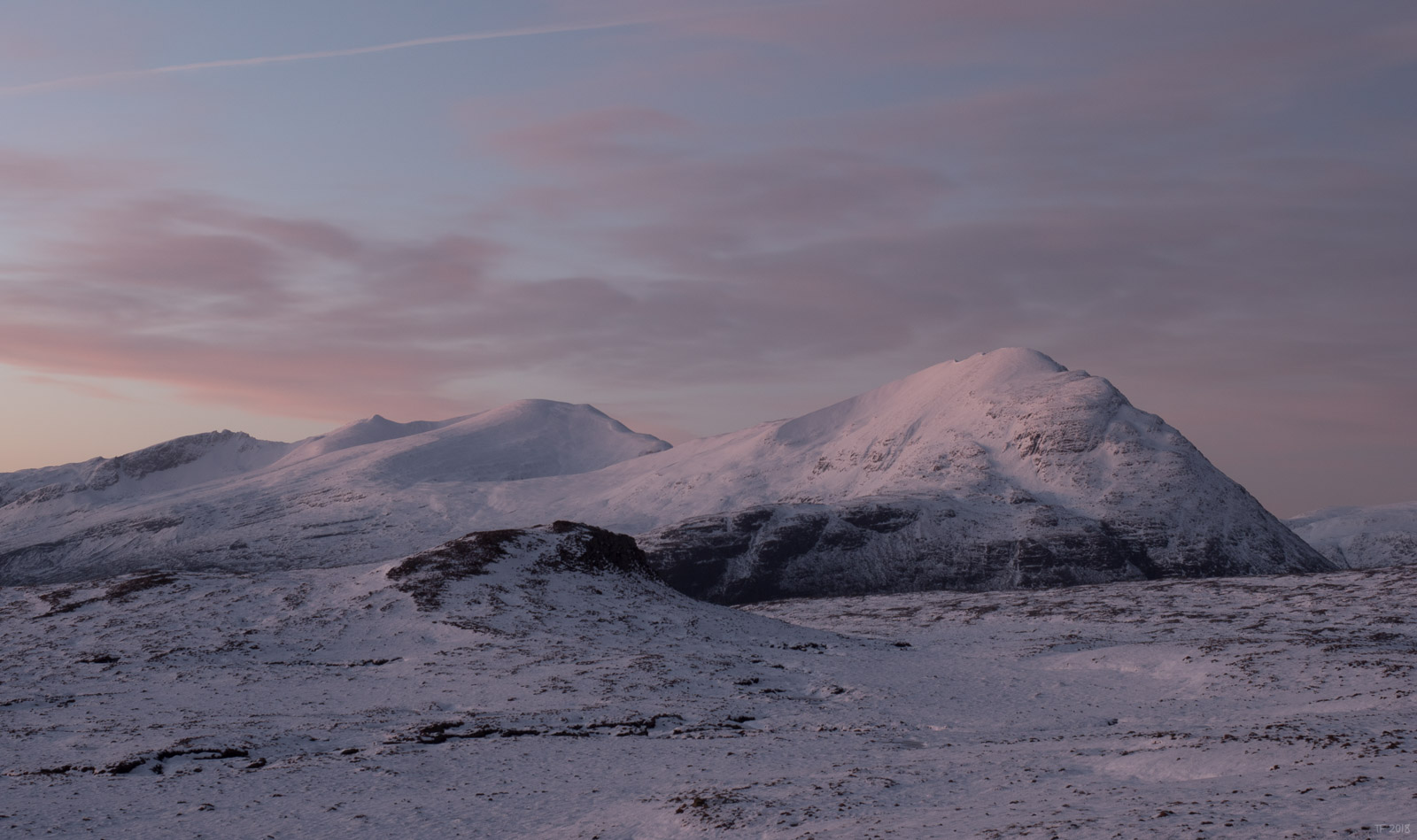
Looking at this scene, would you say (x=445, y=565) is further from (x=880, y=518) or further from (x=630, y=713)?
(x=880, y=518)

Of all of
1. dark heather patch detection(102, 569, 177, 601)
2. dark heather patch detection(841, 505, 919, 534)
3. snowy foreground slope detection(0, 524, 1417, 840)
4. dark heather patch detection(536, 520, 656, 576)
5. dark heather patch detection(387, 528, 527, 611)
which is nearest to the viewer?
snowy foreground slope detection(0, 524, 1417, 840)

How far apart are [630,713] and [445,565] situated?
4092cm

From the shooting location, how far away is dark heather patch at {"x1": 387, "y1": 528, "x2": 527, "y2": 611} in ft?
243

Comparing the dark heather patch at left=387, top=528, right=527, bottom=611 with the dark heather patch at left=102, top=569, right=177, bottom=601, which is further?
the dark heather patch at left=102, top=569, right=177, bottom=601

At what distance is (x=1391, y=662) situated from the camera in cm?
4850

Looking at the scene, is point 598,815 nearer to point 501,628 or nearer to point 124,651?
point 501,628

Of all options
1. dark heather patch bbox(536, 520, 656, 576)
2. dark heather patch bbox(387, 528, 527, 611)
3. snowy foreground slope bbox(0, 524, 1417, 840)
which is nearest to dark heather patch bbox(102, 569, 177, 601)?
snowy foreground slope bbox(0, 524, 1417, 840)

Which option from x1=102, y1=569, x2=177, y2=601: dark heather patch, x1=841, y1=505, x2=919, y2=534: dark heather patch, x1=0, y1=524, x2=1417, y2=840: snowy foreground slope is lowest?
x1=0, y1=524, x2=1417, y2=840: snowy foreground slope

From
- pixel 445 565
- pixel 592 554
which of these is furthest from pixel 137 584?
pixel 592 554

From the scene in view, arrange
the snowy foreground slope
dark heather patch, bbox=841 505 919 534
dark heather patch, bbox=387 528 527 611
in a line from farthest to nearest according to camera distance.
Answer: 1. dark heather patch, bbox=841 505 919 534
2. dark heather patch, bbox=387 528 527 611
3. the snowy foreground slope

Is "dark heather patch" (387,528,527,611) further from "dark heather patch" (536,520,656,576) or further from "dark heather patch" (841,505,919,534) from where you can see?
"dark heather patch" (841,505,919,534)

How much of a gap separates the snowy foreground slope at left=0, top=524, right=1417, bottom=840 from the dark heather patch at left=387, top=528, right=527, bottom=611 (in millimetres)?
283

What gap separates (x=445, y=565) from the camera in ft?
263

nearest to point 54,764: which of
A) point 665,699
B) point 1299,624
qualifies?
point 665,699
